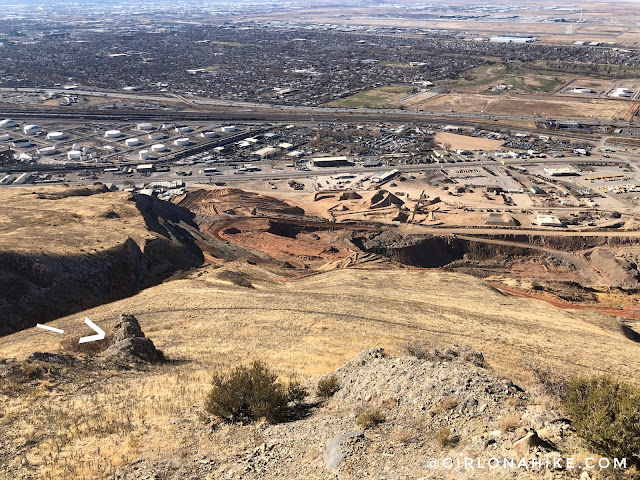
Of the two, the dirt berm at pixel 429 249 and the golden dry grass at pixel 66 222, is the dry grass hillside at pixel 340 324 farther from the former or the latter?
the dirt berm at pixel 429 249

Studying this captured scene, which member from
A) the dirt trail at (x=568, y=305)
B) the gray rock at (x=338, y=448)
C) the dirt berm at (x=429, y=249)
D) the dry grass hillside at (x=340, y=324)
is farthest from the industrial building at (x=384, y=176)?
the gray rock at (x=338, y=448)

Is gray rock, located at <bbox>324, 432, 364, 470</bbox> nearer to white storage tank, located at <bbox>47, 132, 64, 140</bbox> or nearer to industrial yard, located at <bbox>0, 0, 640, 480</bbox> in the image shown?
industrial yard, located at <bbox>0, 0, 640, 480</bbox>

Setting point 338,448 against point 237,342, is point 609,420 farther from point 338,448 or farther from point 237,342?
point 237,342

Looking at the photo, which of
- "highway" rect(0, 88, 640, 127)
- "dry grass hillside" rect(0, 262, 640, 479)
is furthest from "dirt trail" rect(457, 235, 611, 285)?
"highway" rect(0, 88, 640, 127)

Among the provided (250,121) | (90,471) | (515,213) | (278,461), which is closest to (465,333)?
(278,461)

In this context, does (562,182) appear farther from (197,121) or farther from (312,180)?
(197,121)
